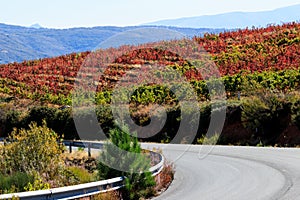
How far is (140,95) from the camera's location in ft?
151

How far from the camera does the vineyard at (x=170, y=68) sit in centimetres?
4534

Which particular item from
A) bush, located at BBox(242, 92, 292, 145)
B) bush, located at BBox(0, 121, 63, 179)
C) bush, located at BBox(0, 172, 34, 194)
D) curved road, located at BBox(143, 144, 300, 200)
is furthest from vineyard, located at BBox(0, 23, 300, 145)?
bush, located at BBox(0, 172, 34, 194)

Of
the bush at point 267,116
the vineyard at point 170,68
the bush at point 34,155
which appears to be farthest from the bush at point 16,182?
the vineyard at point 170,68

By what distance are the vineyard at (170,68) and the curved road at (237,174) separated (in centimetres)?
1508

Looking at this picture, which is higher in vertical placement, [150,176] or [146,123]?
[150,176]

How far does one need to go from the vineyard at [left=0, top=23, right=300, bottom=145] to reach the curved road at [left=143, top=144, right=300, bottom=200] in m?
15.1

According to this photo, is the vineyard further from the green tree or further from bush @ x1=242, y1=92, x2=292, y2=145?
the green tree

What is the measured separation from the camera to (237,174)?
18078 millimetres

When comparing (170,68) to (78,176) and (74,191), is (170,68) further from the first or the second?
(74,191)

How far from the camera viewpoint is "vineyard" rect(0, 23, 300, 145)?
45.3 meters

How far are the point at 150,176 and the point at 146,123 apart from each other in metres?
22.6

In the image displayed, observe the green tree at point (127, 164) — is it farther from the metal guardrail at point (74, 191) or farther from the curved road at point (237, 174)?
the curved road at point (237, 174)

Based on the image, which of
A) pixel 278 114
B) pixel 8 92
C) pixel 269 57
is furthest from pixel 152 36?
pixel 8 92

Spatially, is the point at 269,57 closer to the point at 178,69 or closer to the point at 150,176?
the point at 178,69
